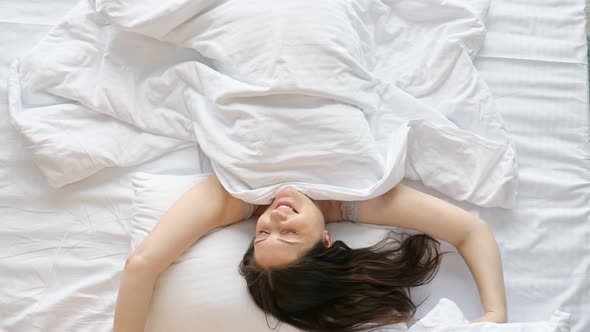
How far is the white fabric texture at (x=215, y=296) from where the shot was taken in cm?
118

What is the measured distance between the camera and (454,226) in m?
1.25

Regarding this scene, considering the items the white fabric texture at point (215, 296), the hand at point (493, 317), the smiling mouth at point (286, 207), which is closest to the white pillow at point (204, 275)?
the white fabric texture at point (215, 296)

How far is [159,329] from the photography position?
4.00 ft

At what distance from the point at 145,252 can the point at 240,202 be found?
211 millimetres

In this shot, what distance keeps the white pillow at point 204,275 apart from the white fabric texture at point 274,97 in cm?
10

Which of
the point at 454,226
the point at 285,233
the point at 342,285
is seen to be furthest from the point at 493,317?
the point at 285,233

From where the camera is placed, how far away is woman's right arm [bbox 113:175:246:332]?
1192mm

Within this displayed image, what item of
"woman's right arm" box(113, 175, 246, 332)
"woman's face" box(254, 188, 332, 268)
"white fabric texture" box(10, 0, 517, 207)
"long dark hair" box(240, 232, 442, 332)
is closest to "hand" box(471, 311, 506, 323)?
"long dark hair" box(240, 232, 442, 332)

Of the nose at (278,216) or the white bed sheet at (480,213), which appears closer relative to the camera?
the nose at (278,216)

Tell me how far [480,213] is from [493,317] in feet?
0.78

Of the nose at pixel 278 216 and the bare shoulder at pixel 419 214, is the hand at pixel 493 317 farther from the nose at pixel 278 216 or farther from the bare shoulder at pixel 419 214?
the nose at pixel 278 216

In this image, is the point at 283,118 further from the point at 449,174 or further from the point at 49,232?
the point at 49,232

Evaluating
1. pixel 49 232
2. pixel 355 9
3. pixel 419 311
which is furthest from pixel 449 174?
pixel 49 232

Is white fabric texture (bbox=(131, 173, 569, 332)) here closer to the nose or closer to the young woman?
the young woman
